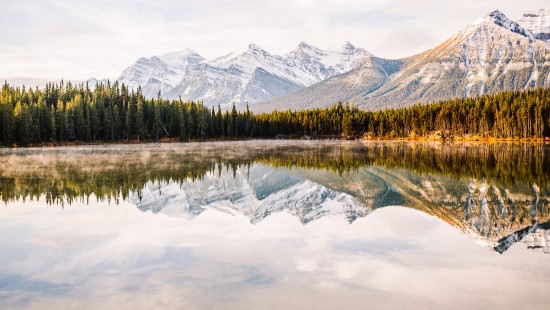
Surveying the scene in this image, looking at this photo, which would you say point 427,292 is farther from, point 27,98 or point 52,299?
point 27,98

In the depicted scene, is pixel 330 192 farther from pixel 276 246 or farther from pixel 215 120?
pixel 215 120

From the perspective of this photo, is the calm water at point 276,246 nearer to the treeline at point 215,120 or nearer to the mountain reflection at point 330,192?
the mountain reflection at point 330,192

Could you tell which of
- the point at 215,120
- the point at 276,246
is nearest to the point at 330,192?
the point at 276,246

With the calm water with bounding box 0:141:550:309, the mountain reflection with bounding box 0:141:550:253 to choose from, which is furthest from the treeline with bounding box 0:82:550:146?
the calm water with bounding box 0:141:550:309

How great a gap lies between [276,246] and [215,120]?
151935 millimetres

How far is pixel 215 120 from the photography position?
165 meters

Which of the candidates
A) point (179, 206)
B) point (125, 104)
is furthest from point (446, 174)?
point (125, 104)

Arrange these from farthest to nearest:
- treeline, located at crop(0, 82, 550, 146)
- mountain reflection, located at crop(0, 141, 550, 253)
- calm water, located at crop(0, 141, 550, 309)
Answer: treeline, located at crop(0, 82, 550, 146)
mountain reflection, located at crop(0, 141, 550, 253)
calm water, located at crop(0, 141, 550, 309)

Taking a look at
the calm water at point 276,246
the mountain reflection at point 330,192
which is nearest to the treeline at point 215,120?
the mountain reflection at point 330,192

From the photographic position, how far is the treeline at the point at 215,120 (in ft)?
378

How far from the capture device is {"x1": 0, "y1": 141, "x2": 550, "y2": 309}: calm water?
10.7 meters

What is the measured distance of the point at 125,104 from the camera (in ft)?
501

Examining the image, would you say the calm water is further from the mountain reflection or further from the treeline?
the treeline

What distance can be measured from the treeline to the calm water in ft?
307
